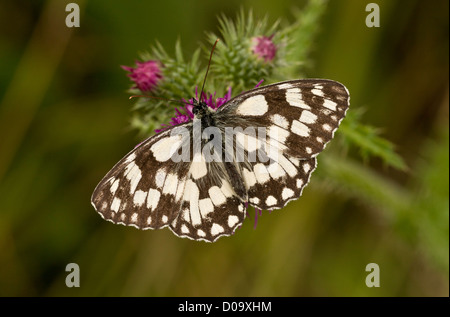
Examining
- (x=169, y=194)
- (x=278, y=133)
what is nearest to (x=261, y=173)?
(x=278, y=133)

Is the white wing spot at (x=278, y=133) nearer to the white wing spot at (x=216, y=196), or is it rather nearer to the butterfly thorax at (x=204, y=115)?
the butterfly thorax at (x=204, y=115)

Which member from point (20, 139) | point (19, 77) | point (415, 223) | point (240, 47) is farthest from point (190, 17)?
point (415, 223)

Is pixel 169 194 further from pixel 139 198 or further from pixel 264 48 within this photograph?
pixel 264 48

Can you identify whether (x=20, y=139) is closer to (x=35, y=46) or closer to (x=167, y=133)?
(x=35, y=46)

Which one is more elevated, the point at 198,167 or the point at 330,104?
the point at 330,104

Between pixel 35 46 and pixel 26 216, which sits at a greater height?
pixel 35 46

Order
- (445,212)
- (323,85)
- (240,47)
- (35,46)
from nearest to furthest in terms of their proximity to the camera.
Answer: (323,85), (240,47), (445,212), (35,46)

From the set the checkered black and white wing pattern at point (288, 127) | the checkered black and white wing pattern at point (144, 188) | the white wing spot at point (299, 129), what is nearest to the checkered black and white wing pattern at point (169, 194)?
the checkered black and white wing pattern at point (144, 188)
